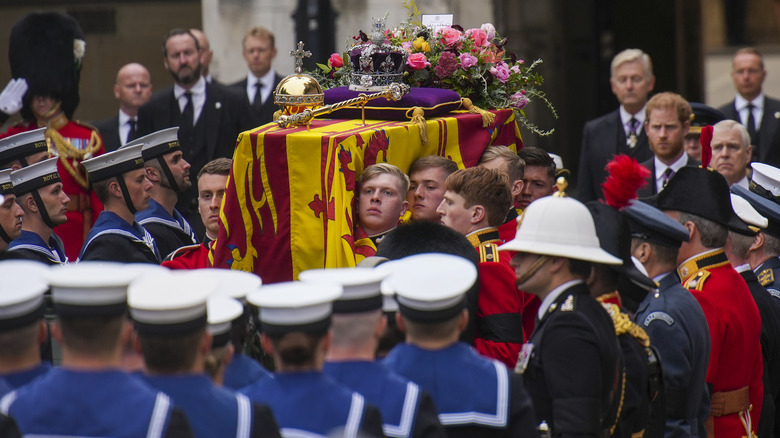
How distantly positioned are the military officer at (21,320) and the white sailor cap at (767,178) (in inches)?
186

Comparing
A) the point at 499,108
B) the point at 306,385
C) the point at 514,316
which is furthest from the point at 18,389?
the point at 499,108

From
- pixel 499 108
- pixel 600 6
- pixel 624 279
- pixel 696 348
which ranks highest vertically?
pixel 600 6

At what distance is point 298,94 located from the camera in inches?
224

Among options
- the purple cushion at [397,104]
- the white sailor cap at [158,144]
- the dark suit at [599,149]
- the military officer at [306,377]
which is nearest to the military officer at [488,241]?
the purple cushion at [397,104]

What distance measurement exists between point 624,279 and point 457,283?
136 centimetres

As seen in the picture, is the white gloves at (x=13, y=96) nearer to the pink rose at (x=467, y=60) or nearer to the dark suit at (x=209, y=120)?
the dark suit at (x=209, y=120)

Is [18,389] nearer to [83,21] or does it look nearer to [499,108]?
[499,108]

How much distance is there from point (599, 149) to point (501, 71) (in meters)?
2.80

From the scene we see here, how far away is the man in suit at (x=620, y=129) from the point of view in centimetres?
917

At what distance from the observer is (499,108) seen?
267 inches

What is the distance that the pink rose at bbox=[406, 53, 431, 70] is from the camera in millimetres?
6246

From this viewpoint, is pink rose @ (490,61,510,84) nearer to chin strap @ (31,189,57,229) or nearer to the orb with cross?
the orb with cross

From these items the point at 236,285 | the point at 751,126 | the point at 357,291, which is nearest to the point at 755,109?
the point at 751,126

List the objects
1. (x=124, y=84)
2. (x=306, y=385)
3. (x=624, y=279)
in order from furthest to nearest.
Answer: (x=124, y=84) < (x=624, y=279) < (x=306, y=385)
